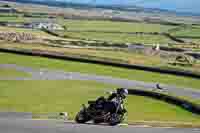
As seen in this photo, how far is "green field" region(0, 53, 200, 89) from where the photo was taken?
4662cm

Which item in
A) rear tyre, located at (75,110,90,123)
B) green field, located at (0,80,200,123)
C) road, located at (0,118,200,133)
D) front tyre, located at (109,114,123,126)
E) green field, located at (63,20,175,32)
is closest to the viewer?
road, located at (0,118,200,133)

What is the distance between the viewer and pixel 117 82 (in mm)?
43531

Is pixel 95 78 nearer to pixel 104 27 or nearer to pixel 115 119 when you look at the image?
pixel 115 119

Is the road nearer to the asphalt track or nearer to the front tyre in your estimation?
the asphalt track

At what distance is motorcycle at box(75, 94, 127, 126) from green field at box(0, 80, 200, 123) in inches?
243

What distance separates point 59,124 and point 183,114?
15618 mm

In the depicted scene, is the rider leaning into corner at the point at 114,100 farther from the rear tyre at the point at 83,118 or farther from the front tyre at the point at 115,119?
the rear tyre at the point at 83,118

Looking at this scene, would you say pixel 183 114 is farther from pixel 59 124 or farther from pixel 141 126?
pixel 59 124

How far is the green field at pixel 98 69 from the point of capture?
153 feet

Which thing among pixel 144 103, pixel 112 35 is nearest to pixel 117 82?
pixel 144 103

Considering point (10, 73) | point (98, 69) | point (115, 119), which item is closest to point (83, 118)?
point (115, 119)

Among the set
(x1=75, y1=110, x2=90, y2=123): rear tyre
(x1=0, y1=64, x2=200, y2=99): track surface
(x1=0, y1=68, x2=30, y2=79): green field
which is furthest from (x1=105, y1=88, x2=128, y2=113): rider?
(x1=0, y1=68, x2=30, y2=79): green field

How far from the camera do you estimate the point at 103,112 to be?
60.0ft

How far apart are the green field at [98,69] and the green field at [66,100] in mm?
7036
